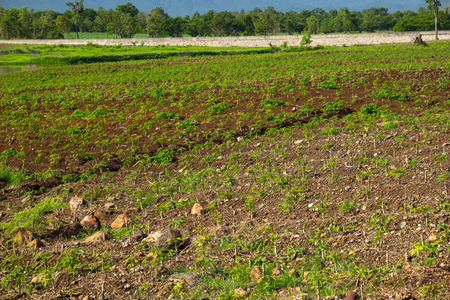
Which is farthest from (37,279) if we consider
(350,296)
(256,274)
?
(350,296)

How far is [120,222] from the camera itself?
6.78 metres

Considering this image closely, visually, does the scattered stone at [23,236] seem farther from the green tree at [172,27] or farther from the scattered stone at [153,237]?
the green tree at [172,27]

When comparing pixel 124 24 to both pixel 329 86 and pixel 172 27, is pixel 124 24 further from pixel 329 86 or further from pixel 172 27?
pixel 329 86

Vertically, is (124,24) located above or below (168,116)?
above

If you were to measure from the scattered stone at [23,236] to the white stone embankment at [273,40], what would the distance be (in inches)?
2525

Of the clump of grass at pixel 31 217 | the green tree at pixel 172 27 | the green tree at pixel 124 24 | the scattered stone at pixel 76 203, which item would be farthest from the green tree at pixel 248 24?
the clump of grass at pixel 31 217

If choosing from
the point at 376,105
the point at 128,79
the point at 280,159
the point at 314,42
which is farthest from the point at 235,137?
the point at 314,42

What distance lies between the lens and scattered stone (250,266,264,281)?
4.86 meters

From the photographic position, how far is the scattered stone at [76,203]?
7446mm

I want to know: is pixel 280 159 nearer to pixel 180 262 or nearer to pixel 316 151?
pixel 316 151

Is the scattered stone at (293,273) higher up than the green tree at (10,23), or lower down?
lower down

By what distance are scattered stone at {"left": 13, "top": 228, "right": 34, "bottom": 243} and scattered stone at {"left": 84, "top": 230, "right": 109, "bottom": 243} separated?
87 centimetres

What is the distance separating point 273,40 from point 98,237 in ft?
221

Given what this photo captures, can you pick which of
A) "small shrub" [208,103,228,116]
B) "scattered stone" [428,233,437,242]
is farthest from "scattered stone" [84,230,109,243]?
"small shrub" [208,103,228,116]
